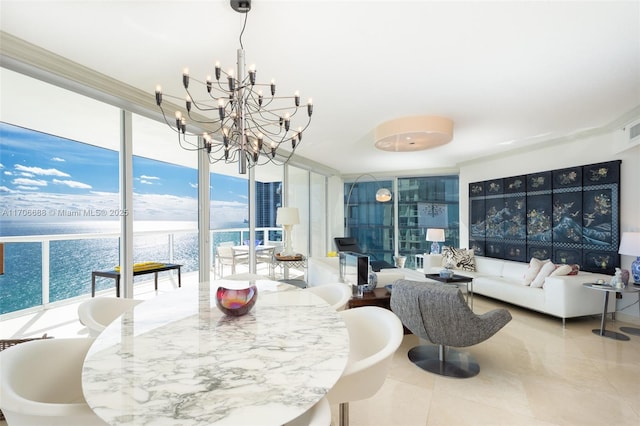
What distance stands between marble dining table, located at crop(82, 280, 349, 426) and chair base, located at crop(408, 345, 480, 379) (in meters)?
1.68

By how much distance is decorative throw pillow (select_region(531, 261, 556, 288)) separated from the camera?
4109 mm

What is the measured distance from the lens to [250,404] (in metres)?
0.78

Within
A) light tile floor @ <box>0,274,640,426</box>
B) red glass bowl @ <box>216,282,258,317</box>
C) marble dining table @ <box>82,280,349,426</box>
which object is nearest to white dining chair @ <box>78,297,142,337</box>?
marble dining table @ <box>82,280,349,426</box>

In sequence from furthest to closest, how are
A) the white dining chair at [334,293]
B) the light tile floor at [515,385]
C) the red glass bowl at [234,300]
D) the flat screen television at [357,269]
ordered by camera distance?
the flat screen television at [357,269]
the white dining chair at [334,293]
the light tile floor at [515,385]
the red glass bowl at [234,300]

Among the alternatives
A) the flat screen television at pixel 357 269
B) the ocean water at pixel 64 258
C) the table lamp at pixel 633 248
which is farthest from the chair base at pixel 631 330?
the ocean water at pixel 64 258

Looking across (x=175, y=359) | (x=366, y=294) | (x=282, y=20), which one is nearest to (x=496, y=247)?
(x=366, y=294)

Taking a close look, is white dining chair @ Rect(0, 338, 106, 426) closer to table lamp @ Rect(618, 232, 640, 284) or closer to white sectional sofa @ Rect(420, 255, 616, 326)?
white sectional sofa @ Rect(420, 255, 616, 326)

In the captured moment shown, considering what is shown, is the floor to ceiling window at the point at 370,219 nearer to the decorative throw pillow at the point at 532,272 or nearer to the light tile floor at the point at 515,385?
the decorative throw pillow at the point at 532,272

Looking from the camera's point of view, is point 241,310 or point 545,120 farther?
point 545,120

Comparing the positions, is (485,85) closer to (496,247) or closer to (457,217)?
(496,247)

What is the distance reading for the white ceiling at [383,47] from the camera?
1853mm

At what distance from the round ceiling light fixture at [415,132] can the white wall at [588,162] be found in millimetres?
2283

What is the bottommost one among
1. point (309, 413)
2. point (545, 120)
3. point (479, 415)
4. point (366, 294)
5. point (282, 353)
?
point (479, 415)

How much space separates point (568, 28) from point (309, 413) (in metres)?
2.70
